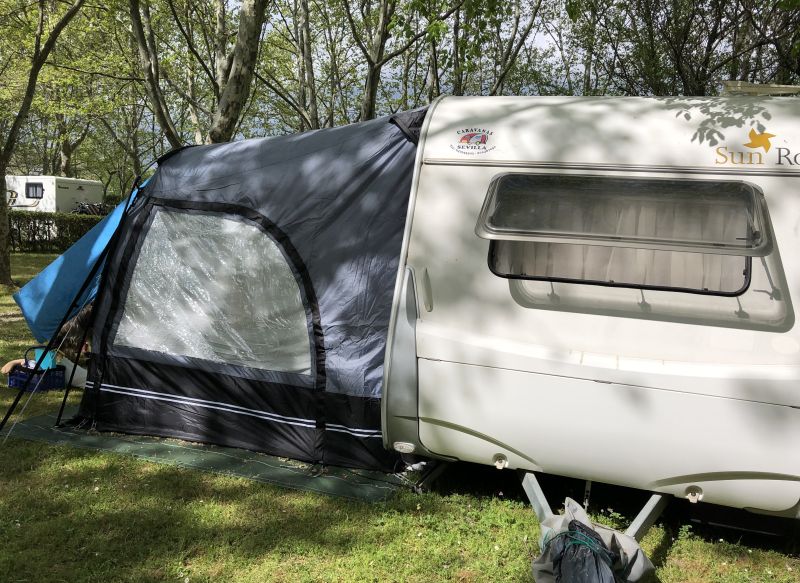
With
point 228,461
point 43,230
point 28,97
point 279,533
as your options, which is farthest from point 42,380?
point 43,230

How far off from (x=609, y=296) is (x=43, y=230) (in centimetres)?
1833

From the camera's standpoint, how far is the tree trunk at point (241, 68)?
6996mm

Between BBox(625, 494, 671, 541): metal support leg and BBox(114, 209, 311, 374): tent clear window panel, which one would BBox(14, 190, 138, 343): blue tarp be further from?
BBox(625, 494, 671, 541): metal support leg

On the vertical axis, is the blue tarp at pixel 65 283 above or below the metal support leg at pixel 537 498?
above

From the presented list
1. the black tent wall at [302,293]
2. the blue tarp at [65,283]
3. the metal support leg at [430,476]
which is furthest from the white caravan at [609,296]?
the blue tarp at [65,283]

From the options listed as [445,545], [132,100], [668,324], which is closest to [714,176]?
[668,324]

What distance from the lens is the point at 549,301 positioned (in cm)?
354

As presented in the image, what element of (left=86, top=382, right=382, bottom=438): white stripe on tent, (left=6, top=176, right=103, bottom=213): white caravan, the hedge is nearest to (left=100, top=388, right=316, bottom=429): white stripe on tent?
(left=86, top=382, right=382, bottom=438): white stripe on tent

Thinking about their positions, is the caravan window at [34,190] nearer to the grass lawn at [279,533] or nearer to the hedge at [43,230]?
the hedge at [43,230]

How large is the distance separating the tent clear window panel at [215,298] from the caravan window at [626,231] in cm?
163

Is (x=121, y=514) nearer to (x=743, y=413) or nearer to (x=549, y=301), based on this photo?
(x=549, y=301)

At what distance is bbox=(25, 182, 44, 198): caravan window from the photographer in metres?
23.2

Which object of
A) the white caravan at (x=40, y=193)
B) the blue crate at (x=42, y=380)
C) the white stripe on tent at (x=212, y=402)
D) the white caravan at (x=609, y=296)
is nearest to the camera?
the white caravan at (x=609, y=296)

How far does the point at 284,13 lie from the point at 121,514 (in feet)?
46.1
